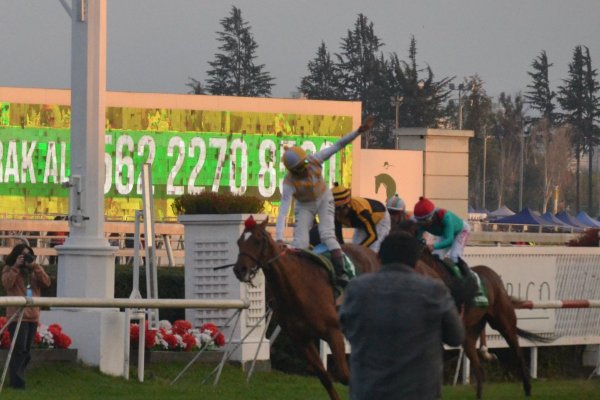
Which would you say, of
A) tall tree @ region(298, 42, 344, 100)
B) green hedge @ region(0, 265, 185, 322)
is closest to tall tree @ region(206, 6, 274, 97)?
tall tree @ region(298, 42, 344, 100)

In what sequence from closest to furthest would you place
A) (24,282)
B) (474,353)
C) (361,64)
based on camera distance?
1. (474,353)
2. (24,282)
3. (361,64)

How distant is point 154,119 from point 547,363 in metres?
30.2

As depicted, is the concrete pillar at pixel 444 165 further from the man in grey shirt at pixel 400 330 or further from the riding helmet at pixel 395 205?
the man in grey shirt at pixel 400 330

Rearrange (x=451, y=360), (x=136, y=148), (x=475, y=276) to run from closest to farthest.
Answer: (x=475, y=276)
(x=451, y=360)
(x=136, y=148)

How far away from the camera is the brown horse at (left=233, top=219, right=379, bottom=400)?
1212 cm

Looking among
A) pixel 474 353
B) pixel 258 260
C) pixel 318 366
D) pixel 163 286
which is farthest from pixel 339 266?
pixel 163 286

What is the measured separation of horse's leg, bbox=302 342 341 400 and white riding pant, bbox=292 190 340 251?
89cm

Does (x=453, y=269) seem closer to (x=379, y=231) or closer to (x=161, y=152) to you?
(x=379, y=231)

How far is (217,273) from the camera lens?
57.7ft

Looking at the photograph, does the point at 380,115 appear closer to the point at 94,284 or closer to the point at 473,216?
the point at 473,216

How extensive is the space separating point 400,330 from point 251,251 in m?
5.12

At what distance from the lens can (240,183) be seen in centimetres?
5028

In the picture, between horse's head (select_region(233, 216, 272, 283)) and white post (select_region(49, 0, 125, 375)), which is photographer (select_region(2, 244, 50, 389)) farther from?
horse's head (select_region(233, 216, 272, 283))

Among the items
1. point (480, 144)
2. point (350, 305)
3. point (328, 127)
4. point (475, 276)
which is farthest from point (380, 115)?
point (350, 305)
